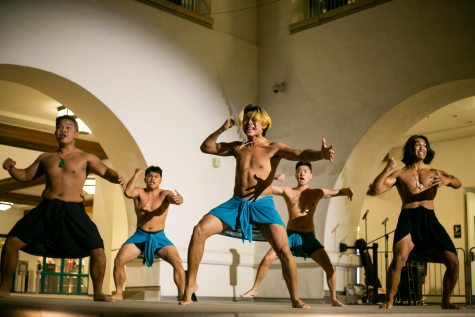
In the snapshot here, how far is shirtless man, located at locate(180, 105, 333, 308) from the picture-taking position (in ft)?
11.7

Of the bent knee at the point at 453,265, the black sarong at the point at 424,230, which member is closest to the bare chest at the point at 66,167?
the black sarong at the point at 424,230

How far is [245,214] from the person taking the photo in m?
3.67

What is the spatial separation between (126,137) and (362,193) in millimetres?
3408

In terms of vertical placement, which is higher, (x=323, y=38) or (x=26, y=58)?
(x=323, y=38)

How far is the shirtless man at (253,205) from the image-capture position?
11.7 feet

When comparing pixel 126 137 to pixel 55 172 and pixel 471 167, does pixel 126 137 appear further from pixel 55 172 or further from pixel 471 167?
pixel 471 167

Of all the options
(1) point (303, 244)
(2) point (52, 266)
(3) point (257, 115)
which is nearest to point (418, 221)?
(1) point (303, 244)

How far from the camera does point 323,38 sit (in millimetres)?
7512

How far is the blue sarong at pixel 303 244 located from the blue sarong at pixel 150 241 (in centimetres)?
130

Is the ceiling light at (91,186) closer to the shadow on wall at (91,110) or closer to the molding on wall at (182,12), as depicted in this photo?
the shadow on wall at (91,110)

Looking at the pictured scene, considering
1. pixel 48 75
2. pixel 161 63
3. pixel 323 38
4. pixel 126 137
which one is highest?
pixel 323 38

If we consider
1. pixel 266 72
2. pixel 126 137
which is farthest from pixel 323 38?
pixel 126 137

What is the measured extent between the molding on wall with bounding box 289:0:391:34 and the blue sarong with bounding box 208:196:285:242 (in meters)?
4.37

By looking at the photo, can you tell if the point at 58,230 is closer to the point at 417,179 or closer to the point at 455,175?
the point at 417,179
